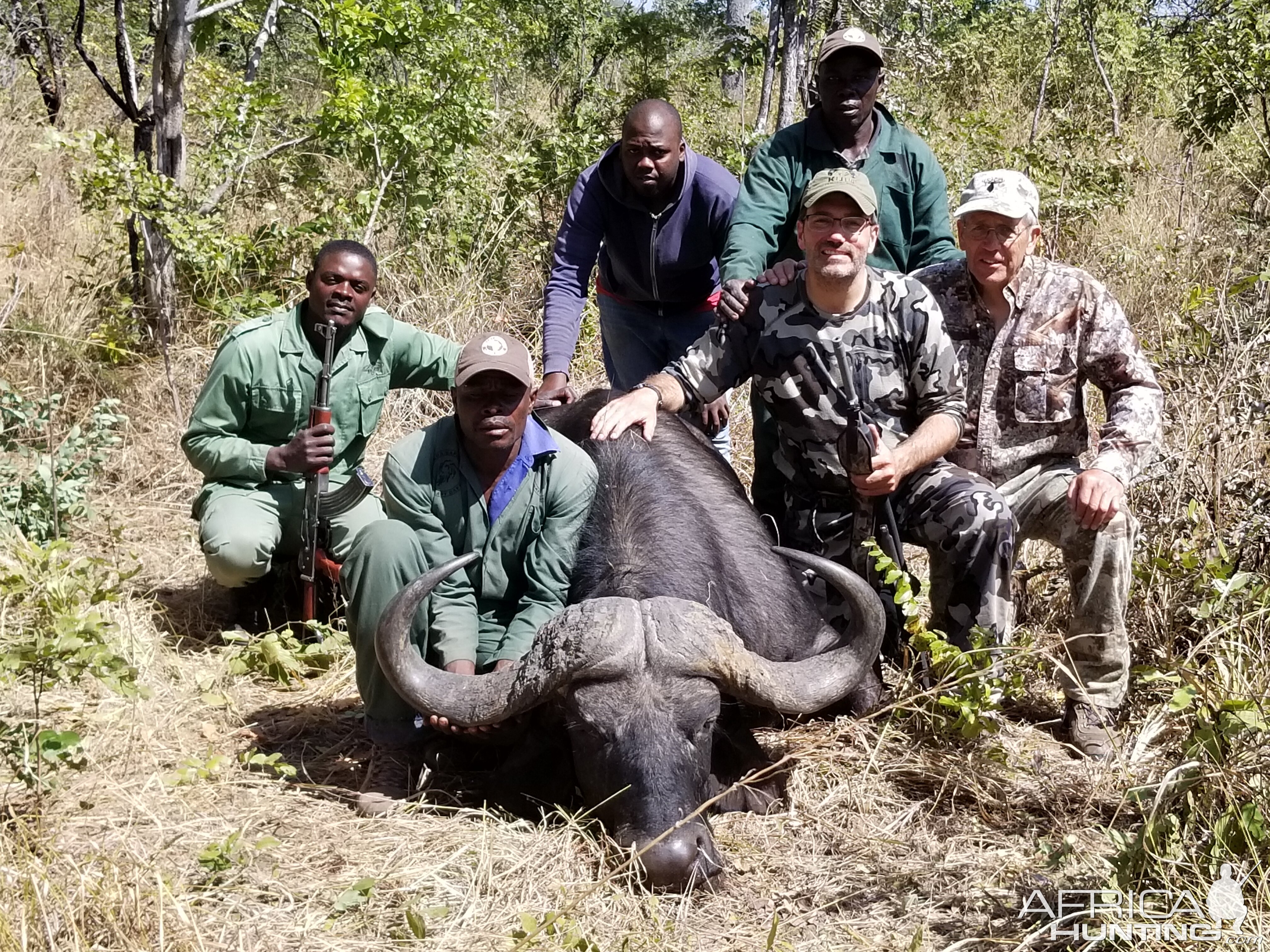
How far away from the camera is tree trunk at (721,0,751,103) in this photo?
43.9 feet

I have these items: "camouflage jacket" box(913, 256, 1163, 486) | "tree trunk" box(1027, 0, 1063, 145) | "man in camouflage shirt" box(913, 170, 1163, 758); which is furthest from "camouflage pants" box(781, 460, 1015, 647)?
"tree trunk" box(1027, 0, 1063, 145)

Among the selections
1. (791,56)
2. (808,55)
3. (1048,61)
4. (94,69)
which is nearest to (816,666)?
(791,56)

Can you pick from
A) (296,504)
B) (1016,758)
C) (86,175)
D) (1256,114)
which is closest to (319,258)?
(296,504)

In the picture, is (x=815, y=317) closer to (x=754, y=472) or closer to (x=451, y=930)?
(x=754, y=472)

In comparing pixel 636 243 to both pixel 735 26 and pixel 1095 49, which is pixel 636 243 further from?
pixel 735 26

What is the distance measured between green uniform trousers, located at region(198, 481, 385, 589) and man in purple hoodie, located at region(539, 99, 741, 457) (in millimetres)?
1169

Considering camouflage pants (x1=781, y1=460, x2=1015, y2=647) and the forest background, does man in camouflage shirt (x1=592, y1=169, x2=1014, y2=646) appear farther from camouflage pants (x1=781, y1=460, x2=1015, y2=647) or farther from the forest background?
the forest background

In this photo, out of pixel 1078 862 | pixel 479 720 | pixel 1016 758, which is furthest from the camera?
pixel 1016 758

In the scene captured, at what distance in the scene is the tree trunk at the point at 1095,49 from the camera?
10.5 metres

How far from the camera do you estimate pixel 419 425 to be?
300 inches

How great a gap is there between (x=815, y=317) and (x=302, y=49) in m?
11.8

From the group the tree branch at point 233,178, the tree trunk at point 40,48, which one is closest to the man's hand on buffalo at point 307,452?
the tree branch at point 233,178

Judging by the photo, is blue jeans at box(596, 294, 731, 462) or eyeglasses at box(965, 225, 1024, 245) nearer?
eyeglasses at box(965, 225, 1024, 245)

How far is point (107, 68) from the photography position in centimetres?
1359
